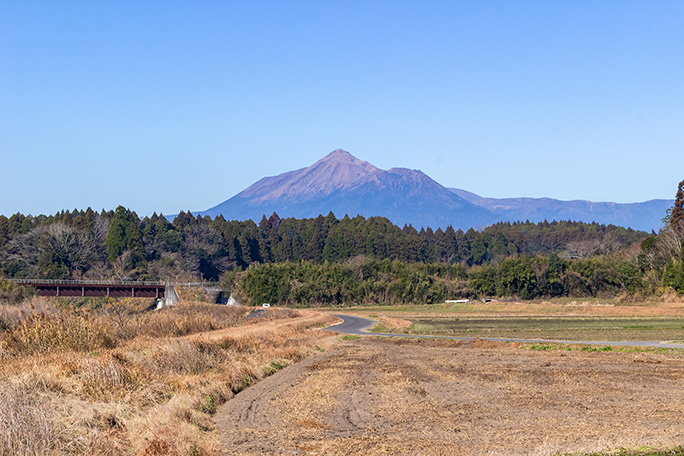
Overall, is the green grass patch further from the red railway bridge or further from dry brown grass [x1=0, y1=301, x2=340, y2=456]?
the red railway bridge

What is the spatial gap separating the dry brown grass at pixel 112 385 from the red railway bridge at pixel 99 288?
70111 mm

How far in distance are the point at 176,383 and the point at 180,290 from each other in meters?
82.9

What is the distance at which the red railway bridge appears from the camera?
101062 mm

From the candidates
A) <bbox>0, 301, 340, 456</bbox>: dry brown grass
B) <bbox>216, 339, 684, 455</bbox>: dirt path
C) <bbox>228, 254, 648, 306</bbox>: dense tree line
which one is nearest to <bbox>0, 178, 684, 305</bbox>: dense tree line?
<bbox>228, 254, 648, 306</bbox>: dense tree line

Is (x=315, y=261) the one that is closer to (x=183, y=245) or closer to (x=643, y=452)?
(x=183, y=245)

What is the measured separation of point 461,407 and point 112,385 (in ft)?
29.3

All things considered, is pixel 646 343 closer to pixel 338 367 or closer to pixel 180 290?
pixel 338 367

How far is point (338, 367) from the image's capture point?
2853 centimetres

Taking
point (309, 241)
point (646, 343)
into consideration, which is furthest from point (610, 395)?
point (309, 241)

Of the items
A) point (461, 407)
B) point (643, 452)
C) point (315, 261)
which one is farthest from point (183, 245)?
point (643, 452)

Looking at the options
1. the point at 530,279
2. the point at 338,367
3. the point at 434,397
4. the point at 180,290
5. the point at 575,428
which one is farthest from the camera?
the point at 530,279

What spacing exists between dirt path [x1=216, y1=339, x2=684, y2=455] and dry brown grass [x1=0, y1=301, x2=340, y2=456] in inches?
39.3

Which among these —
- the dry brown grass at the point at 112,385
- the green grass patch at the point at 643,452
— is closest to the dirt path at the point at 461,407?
the green grass patch at the point at 643,452

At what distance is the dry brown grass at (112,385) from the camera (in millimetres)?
11383
